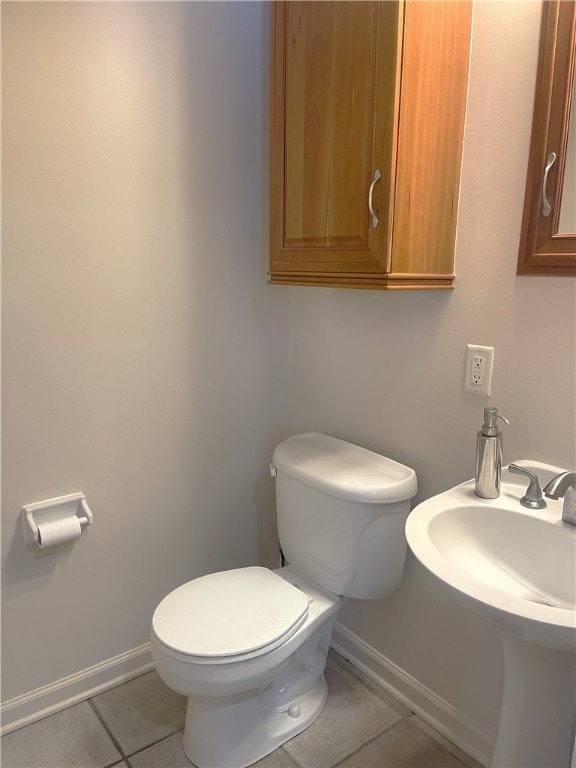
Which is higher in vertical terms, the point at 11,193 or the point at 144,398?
the point at 11,193

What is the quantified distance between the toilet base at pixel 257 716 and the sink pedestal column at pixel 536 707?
2.05 feet

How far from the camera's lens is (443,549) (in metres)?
1.18

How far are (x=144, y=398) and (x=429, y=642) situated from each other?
1112 millimetres

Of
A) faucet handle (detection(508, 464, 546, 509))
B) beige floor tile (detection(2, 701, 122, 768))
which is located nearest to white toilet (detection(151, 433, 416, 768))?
beige floor tile (detection(2, 701, 122, 768))

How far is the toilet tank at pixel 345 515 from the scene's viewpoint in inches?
59.1

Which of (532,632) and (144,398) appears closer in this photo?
(532,632)

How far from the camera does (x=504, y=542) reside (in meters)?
1.21

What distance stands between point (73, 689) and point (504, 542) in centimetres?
137

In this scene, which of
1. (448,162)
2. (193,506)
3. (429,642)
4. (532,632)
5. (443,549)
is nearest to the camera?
(532,632)

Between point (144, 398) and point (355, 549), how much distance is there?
2.51ft

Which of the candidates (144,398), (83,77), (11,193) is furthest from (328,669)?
(83,77)

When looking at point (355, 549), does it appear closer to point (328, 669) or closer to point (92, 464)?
point (328, 669)

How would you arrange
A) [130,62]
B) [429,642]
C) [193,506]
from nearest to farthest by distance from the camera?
[130,62] → [429,642] → [193,506]

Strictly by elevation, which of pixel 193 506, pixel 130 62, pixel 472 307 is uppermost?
pixel 130 62
